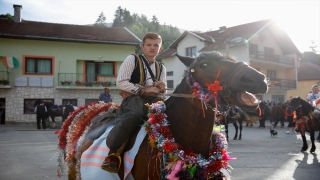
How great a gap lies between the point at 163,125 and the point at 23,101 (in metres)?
24.4

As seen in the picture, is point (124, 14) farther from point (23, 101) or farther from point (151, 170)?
point (151, 170)

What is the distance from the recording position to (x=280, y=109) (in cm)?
2295

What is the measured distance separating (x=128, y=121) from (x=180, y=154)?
74 centimetres

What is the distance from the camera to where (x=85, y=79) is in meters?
26.7

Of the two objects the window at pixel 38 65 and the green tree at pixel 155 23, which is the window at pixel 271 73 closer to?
the window at pixel 38 65

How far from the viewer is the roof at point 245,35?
32.4 m

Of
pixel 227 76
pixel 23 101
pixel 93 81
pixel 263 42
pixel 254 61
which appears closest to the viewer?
pixel 227 76

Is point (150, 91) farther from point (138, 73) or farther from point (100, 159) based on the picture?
point (100, 159)

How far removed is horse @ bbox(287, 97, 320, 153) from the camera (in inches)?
429

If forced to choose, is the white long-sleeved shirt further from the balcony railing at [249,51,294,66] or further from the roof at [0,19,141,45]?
the balcony railing at [249,51,294,66]

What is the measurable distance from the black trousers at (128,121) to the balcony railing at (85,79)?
23.1 metres

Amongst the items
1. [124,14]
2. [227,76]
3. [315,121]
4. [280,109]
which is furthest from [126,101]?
[124,14]

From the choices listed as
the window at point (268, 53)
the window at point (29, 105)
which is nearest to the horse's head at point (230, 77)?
the window at point (29, 105)

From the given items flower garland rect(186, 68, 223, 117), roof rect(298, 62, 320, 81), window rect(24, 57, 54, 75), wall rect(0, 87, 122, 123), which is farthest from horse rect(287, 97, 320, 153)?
roof rect(298, 62, 320, 81)
